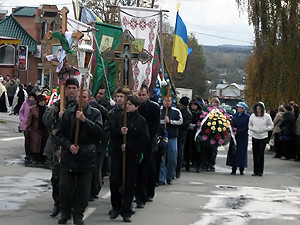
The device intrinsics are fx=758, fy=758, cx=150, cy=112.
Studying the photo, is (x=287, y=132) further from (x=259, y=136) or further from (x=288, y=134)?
(x=259, y=136)

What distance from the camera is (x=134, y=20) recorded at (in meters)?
16.1

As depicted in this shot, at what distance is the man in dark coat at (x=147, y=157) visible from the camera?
1135cm

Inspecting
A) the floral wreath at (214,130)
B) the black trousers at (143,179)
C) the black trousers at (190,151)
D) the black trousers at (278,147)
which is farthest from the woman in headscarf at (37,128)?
the black trousers at (278,147)

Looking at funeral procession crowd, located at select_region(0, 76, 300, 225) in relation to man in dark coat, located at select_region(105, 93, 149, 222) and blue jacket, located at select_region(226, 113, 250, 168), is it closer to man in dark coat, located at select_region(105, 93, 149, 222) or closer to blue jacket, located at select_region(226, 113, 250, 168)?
man in dark coat, located at select_region(105, 93, 149, 222)

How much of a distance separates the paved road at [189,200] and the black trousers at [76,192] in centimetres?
33

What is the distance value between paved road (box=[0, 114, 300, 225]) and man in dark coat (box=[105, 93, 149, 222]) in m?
0.32

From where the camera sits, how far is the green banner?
17.5m

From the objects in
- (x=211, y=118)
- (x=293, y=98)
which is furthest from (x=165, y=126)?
(x=293, y=98)

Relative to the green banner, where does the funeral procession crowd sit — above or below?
below

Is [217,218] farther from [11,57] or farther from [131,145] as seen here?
[11,57]

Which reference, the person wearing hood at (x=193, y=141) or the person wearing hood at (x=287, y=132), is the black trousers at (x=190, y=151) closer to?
the person wearing hood at (x=193, y=141)

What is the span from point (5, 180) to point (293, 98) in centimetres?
1807

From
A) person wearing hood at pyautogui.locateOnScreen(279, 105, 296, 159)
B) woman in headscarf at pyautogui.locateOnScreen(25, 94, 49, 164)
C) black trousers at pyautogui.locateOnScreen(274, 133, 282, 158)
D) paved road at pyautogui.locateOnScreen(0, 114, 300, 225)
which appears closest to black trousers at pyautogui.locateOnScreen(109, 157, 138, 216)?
paved road at pyautogui.locateOnScreen(0, 114, 300, 225)

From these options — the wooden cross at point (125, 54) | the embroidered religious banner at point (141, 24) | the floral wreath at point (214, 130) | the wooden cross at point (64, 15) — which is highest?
the embroidered religious banner at point (141, 24)
